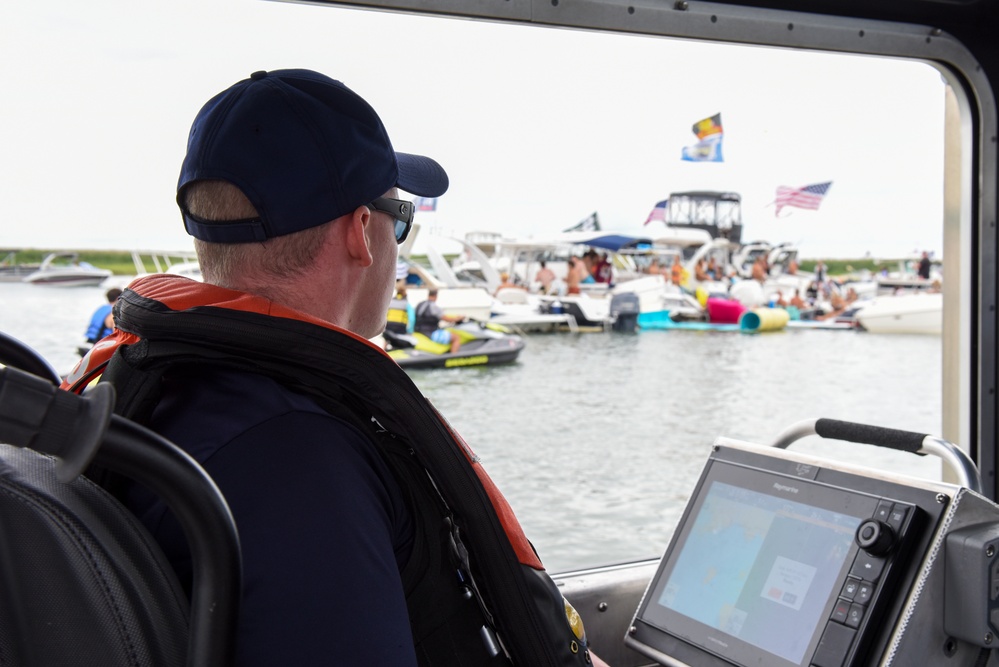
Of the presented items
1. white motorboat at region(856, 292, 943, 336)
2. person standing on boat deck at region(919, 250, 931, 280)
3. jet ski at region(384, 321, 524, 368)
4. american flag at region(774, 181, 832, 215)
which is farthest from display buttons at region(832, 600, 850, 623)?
person standing on boat deck at region(919, 250, 931, 280)

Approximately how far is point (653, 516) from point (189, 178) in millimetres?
12095

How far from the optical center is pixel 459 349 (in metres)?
16.9

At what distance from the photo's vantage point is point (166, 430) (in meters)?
0.83

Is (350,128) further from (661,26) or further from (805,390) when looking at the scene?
(805,390)

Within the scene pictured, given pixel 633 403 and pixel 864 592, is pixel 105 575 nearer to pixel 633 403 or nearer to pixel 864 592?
pixel 864 592

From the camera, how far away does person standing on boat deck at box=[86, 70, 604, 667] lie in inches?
29.6

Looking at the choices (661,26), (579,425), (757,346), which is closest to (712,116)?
(579,425)

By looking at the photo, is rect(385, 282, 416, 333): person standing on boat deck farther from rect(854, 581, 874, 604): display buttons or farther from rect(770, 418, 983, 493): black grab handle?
rect(854, 581, 874, 604): display buttons

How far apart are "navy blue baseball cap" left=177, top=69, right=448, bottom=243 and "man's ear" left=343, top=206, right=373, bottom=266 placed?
0.01 m

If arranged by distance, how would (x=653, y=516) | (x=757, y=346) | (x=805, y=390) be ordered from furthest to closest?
(x=757, y=346)
(x=805, y=390)
(x=653, y=516)

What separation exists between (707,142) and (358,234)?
11.9 metres

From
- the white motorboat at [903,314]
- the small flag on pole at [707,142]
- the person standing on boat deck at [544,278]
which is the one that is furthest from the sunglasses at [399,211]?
the person standing on boat deck at [544,278]

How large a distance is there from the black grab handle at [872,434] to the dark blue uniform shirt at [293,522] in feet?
3.26

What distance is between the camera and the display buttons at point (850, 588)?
1.29 m
